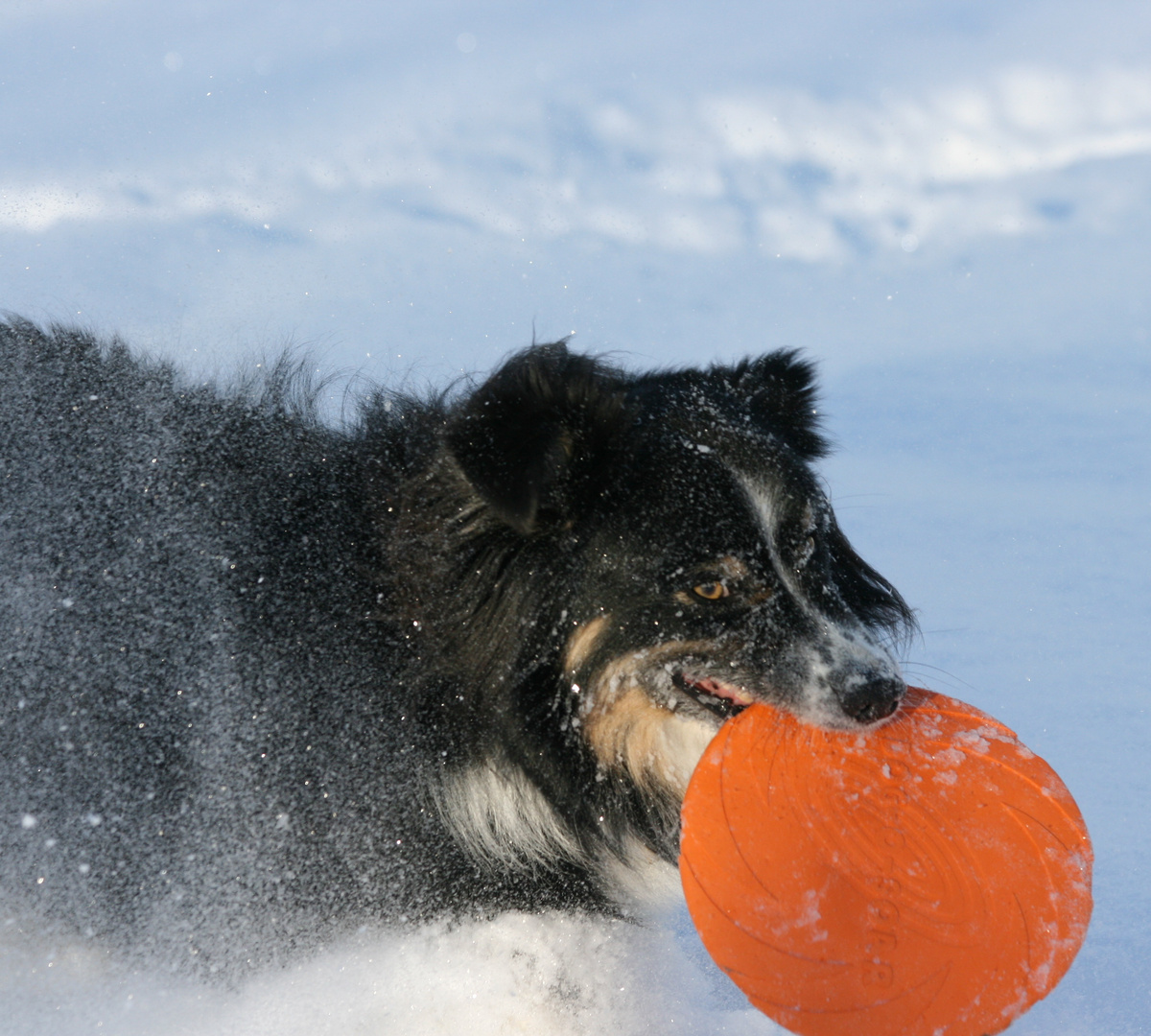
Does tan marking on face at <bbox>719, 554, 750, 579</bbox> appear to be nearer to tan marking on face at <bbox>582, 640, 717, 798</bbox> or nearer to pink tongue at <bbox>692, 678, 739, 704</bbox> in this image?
tan marking on face at <bbox>582, 640, 717, 798</bbox>

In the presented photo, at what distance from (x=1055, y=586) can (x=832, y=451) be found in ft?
11.5

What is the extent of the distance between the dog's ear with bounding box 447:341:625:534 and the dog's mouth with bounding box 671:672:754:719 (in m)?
0.59

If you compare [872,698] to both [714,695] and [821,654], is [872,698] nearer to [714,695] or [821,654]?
[821,654]

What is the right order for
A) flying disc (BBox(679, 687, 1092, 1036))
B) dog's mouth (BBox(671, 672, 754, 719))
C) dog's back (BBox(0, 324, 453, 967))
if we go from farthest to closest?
dog's back (BBox(0, 324, 453, 967)) → dog's mouth (BBox(671, 672, 754, 719)) → flying disc (BBox(679, 687, 1092, 1036))

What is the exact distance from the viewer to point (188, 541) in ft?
10.9

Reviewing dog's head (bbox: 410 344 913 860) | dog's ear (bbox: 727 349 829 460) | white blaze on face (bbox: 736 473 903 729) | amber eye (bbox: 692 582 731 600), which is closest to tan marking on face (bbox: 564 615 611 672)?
dog's head (bbox: 410 344 913 860)

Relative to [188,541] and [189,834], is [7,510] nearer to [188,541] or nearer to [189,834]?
[188,541]

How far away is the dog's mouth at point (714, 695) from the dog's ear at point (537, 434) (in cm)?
59

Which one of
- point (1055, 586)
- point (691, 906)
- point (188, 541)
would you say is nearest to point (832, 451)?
point (691, 906)

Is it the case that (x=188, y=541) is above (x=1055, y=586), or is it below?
above

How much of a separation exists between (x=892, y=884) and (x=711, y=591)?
857 millimetres

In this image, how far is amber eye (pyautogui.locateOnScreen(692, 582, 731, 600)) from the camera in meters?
2.80

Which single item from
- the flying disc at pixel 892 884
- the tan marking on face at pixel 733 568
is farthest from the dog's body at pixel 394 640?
the flying disc at pixel 892 884

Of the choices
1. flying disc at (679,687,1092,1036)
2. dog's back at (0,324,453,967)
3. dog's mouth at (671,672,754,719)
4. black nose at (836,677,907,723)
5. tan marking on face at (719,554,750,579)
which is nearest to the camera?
flying disc at (679,687,1092,1036)
